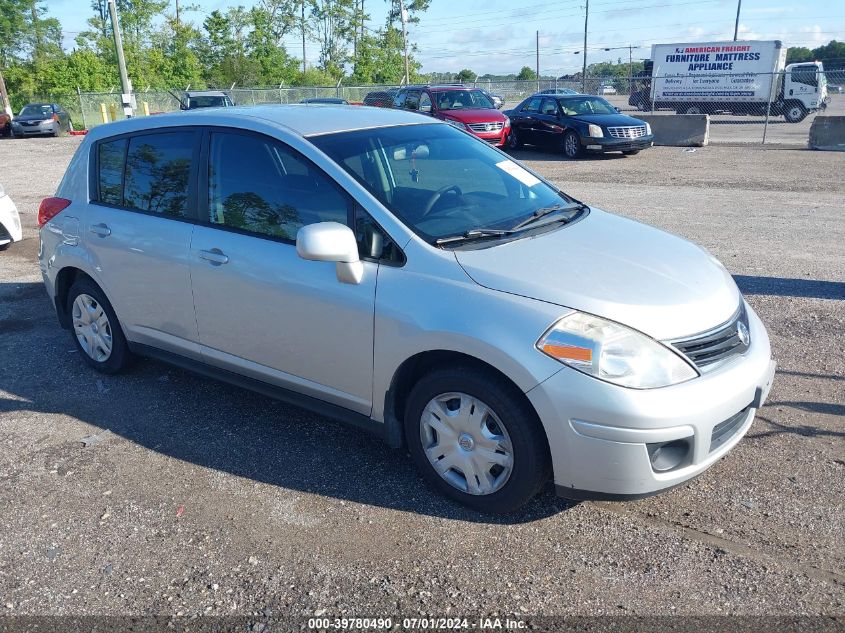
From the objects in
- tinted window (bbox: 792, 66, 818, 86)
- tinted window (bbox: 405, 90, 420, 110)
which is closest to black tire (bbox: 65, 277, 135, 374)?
tinted window (bbox: 405, 90, 420, 110)

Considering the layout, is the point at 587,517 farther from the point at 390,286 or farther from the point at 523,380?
the point at 390,286

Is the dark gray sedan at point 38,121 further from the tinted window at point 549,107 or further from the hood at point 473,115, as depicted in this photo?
the tinted window at point 549,107

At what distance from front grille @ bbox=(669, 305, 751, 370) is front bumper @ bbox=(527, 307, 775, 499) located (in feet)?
0.23

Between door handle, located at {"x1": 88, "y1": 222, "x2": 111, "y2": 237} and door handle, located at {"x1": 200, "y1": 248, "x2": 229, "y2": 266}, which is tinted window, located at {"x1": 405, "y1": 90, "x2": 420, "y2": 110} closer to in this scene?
door handle, located at {"x1": 88, "y1": 222, "x2": 111, "y2": 237}

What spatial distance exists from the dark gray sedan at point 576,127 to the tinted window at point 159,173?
47.3 ft

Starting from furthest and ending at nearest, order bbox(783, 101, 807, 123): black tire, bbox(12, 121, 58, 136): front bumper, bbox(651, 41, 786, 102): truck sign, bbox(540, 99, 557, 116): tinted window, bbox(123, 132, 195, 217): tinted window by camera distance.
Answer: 1. bbox(12, 121, 58, 136): front bumper
2. bbox(651, 41, 786, 102): truck sign
3. bbox(783, 101, 807, 123): black tire
4. bbox(540, 99, 557, 116): tinted window
5. bbox(123, 132, 195, 217): tinted window

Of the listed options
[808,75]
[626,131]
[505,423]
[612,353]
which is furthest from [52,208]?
[808,75]

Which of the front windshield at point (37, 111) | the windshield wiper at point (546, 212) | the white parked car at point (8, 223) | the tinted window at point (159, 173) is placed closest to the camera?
the windshield wiper at point (546, 212)

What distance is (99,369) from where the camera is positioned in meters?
5.17

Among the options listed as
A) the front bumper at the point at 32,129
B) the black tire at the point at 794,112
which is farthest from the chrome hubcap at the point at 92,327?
the black tire at the point at 794,112

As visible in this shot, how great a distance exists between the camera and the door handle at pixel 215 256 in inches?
157

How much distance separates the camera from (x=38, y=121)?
102 feet

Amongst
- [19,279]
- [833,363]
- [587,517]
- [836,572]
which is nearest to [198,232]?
[587,517]

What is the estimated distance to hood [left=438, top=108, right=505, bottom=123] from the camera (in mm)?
17844
